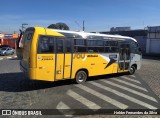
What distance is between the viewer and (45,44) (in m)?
10.9

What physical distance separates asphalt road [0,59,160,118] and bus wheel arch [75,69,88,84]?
33cm

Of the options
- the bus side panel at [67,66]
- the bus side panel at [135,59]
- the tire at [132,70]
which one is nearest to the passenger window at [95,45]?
Answer: the bus side panel at [67,66]

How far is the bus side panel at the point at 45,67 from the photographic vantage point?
418 inches

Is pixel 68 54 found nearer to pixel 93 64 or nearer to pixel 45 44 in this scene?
pixel 45 44

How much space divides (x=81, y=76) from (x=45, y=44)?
324 centimetres

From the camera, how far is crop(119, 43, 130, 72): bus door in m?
15.5

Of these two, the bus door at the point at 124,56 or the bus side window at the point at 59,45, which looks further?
the bus door at the point at 124,56

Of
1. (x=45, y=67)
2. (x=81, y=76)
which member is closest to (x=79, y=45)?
(x=81, y=76)

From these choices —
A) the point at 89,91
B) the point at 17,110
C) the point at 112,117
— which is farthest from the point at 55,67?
the point at 112,117

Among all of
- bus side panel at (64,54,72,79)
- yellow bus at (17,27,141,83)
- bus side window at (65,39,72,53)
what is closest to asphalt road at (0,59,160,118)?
bus side panel at (64,54,72,79)

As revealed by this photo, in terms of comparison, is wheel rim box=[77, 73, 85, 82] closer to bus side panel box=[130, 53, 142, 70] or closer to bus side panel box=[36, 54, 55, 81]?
bus side panel box=[36, 54, 55, 81]

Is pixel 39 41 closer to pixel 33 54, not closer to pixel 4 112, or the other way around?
pixel 33 54

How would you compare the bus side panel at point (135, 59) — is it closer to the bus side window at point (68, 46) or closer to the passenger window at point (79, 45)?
the passenger window at point (79, 45)

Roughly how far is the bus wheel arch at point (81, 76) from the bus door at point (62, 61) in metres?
0.81
